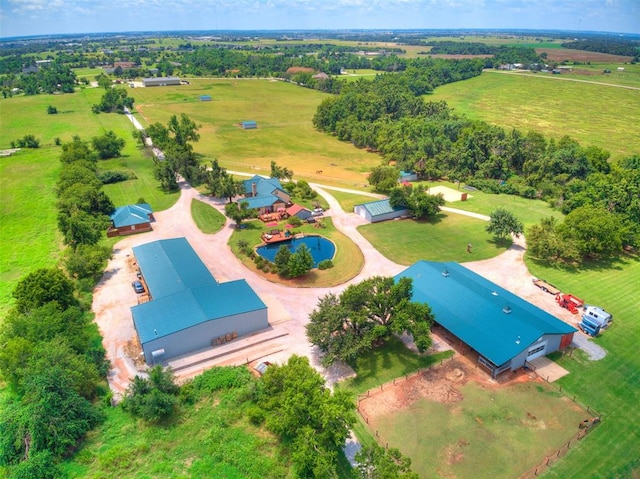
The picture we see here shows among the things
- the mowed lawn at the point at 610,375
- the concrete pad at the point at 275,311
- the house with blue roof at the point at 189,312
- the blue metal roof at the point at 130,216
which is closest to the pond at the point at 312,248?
the concrete pad at the point at 275,311

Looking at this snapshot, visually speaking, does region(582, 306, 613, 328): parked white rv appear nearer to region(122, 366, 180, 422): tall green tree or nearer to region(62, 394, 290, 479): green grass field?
region(62, 394, 290, 479): green grass field

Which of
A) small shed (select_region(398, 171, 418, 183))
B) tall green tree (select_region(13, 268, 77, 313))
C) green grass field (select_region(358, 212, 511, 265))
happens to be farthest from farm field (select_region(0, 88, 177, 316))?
small shed (select_region(398, 171, 418, 183))

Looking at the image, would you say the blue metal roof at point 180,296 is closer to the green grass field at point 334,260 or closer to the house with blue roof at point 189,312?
the house with blue roof at point 189,312

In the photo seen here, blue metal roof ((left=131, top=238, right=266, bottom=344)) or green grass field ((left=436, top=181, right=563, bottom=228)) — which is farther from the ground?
blue metal roof ((left=131, top=238, right=266, bottom=344))

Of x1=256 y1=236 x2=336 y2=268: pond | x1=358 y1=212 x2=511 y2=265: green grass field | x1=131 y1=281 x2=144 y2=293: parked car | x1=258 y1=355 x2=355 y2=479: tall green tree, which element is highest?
x1=258 y1=355 x2=355 y2=479: tall green tree

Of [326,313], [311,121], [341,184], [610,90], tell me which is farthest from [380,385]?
[610,90]

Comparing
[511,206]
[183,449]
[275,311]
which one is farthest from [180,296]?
[511,206]

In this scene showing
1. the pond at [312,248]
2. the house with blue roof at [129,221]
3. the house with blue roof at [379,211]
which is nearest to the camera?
the pond at [312,248]
